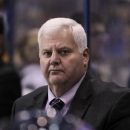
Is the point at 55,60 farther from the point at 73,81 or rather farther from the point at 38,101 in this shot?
the point at 38,101

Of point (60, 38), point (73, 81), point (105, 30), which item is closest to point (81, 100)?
point (73, 81)

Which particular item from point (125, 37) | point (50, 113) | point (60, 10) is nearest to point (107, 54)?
point (125, 37)

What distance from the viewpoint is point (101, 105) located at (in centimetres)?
259

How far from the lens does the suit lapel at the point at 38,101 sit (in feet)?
9.31

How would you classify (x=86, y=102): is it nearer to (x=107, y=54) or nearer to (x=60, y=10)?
(x=107, y=54)

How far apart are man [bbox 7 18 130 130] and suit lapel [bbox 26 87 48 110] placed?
Answer: 10 cm

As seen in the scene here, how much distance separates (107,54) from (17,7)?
1.00 meters

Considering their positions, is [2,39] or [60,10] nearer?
[2,39]

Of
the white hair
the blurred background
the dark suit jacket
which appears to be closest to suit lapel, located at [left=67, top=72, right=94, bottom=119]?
the dark suit jacket

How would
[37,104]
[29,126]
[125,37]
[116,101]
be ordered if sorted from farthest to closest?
[125,37]
[37,104]
[116,101]
[29,126]

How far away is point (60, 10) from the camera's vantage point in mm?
3959

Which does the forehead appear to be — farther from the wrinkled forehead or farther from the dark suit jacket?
the dark suit jacket

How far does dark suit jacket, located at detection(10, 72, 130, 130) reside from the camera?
2.49 metres

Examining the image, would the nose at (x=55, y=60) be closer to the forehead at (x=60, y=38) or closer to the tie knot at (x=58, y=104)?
the forehead at (x=60, y=38)
